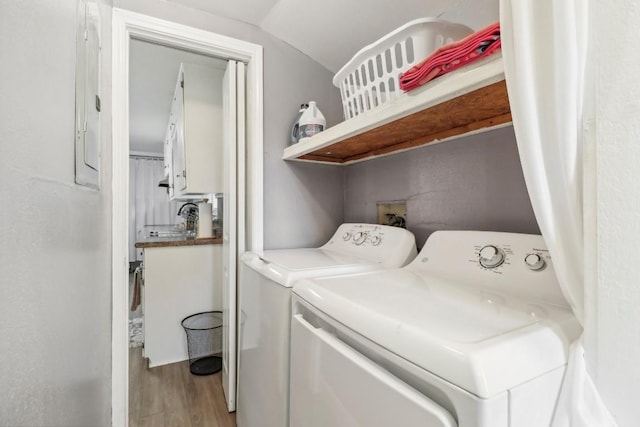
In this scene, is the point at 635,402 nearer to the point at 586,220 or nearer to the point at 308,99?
the point at 586,220

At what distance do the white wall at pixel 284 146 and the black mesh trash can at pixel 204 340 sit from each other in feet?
3.76

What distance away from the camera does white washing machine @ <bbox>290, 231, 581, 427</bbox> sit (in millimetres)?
445

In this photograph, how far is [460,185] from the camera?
1.22 m

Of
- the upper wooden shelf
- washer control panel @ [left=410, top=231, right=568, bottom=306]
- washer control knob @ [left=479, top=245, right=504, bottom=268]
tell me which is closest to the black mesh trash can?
the upper wooden shelf

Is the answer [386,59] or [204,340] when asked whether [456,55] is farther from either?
[204,340]

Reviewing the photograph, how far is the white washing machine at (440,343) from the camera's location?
0.45m

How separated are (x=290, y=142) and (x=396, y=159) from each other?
658 mm

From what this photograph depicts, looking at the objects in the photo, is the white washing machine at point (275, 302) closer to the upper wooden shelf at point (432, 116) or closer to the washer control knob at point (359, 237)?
the washer control knob at point (359, 237)

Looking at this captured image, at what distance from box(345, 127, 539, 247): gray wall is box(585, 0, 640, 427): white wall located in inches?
20.8

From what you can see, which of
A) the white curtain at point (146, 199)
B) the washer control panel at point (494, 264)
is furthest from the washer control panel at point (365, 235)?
the white curtain at point (146, 199)

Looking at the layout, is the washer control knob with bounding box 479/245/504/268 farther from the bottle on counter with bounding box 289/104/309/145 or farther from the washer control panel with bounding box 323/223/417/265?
the bottle on counter with bounding box 289/104/309/145

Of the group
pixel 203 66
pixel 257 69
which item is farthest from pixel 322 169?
pixel 203 66

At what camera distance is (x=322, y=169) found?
1.91 meters

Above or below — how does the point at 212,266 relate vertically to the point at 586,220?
below
